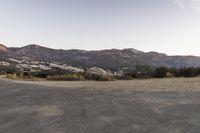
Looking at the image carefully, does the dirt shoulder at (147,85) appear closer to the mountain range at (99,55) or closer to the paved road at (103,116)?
the paved road at (103,116)

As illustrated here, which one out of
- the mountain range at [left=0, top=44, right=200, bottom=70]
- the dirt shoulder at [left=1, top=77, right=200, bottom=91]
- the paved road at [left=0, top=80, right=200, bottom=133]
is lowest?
the paved road at [left=0, top=80, right=200, bottom=133]

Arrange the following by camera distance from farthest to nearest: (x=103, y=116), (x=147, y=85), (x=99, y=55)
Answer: (x=99, y=55)
(x=147, y=85)
(x=103, y=116)

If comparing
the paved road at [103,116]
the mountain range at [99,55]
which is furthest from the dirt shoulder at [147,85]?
the mountain range at [99,55]

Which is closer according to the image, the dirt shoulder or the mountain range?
the dirt shoulder

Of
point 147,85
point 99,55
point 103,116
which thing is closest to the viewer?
point 103,116

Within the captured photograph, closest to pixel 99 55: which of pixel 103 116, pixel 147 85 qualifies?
pixel 147 85

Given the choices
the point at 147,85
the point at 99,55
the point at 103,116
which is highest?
the point at 99,55

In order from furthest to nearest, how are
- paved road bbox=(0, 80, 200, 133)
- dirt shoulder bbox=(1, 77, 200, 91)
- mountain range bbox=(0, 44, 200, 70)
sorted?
mountain range bbox=(0, 44, 200, 70) < dirt shoulder bbox=(1, 77, 200, 91) < paved road bbox=(0, 80, 200, 133)

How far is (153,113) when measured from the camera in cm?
785

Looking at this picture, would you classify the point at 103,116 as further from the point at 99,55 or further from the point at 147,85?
the point at 99,55

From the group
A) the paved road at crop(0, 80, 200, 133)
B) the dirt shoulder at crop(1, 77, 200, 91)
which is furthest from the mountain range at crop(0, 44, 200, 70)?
the paved road at crop(0, 80, 200, 133)

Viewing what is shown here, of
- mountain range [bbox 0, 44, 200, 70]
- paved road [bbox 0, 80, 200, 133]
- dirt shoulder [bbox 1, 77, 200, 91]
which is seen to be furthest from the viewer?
mountain range [bbox 0, 44, 200, 70]

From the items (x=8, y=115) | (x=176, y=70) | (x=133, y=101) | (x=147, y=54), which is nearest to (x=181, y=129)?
(x=133, y=101)

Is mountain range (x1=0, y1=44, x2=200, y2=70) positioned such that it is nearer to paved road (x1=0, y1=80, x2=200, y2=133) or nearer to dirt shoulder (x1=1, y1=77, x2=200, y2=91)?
dirt shoulder (x1=1, y1=77, x2=200, y2=91)
